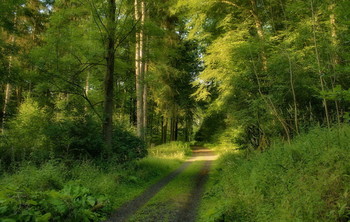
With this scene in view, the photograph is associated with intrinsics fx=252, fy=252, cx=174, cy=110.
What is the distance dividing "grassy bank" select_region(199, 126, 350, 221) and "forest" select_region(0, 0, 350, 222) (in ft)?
0.08

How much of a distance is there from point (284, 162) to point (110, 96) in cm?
786

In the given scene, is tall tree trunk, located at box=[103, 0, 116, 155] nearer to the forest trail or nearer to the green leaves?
the forest trail

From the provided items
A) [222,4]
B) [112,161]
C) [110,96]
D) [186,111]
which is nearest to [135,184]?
[112,161]

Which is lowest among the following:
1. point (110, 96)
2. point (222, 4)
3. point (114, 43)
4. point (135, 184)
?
point (135, 184)

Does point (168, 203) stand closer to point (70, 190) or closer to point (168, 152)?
point (70, 190)

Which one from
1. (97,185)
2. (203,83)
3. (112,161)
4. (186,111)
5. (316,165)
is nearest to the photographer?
(316,165)

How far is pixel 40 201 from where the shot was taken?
4.49 meters

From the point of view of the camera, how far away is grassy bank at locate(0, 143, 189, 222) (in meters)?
4.07

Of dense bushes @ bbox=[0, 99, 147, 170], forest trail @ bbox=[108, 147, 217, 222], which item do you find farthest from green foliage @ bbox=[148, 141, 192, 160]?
forest trail @ bbox=[108, 147, 217, 222]

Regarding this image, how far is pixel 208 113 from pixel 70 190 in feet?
40.8

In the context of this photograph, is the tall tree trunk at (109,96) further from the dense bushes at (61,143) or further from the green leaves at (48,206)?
the green leaves at (48,206)

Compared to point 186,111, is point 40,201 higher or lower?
lower

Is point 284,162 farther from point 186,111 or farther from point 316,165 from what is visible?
point 186,111

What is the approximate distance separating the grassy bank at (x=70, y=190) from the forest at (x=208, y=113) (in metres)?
0.03
